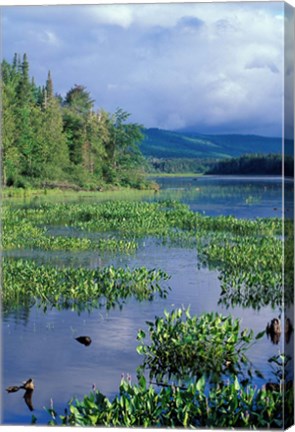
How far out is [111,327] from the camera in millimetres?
6121

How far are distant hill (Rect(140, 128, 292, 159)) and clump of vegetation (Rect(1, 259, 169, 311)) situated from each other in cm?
78

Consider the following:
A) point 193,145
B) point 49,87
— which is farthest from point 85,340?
point 49,87

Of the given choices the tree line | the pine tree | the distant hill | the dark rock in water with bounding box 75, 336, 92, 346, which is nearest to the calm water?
the dark rock in water with bounding box 75, 336, 92, 346

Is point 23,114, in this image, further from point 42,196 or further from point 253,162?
point 253,162

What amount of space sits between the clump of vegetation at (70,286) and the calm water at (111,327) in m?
0.06

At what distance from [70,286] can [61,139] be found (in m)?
0.98

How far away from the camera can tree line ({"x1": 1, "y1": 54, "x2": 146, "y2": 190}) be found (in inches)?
254

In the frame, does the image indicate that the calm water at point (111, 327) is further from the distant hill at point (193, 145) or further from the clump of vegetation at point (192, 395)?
the distant hill at point (193, 145)

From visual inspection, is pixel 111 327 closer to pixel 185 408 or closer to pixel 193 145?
pixel 185 408

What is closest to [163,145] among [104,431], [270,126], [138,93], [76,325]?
[138,93]

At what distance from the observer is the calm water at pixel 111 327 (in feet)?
19.7

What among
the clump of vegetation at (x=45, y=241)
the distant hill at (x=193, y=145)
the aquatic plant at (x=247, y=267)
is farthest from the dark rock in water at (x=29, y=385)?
the distant hill at (x=193, y=145)

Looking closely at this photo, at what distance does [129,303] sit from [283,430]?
1.19 m

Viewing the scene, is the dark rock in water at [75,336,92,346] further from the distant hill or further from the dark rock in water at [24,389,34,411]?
the distant hill
